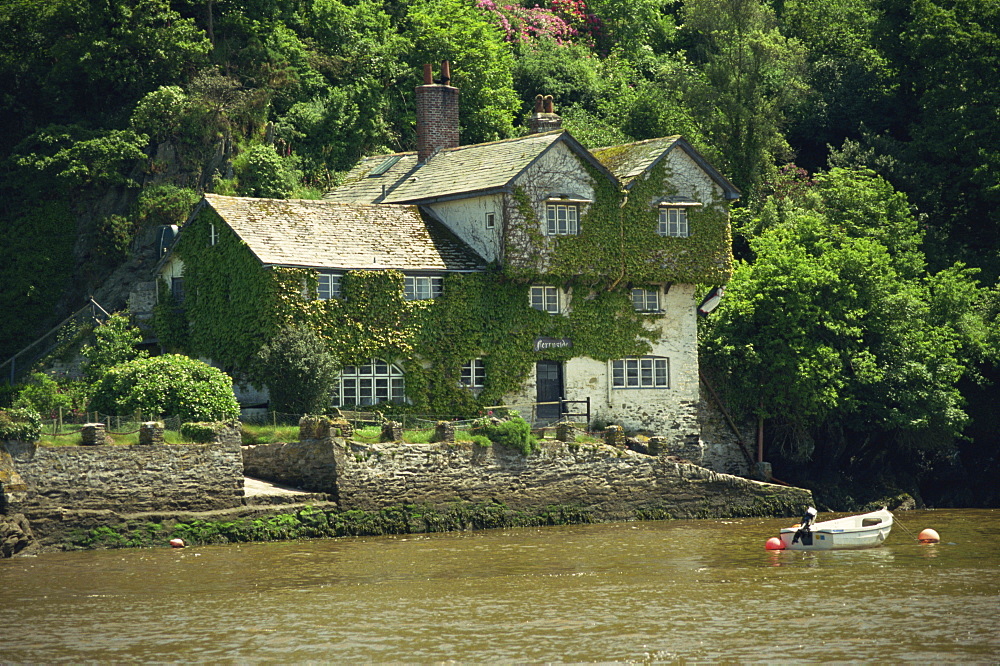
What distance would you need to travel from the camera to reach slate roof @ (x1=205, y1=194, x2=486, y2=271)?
1825 inches

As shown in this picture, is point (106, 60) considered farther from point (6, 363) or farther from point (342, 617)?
point (342, 617)

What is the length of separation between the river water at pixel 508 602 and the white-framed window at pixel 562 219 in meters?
12.4

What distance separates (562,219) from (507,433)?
9213 mm

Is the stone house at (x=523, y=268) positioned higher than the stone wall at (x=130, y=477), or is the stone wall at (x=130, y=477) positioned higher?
the stone house at (x=523, y=268)

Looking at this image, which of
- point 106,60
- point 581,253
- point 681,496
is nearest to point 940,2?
point 581,253

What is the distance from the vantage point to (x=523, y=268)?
1925 inches

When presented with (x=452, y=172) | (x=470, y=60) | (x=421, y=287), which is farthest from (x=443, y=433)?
(x=470, y=60)

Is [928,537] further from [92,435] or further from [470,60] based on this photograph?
[470,60]

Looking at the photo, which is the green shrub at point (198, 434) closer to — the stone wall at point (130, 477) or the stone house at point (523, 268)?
the stone wall at point (130, 477)

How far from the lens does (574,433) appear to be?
4616 cm

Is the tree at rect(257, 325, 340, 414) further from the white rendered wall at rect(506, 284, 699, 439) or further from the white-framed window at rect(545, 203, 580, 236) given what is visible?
the white-framed window at rect(545, 203, 580, 236)

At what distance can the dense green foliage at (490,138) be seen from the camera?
51250 millimetres

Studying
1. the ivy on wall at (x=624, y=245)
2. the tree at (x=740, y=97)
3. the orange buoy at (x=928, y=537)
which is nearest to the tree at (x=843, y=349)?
the ivy on wall at (x=624, y=245)

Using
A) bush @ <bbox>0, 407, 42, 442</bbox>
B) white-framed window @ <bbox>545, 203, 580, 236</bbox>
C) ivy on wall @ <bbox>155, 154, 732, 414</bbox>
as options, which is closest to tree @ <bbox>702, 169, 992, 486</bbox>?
ivy on wall @ <bbox>155, 154, 732, 414</bbox>
